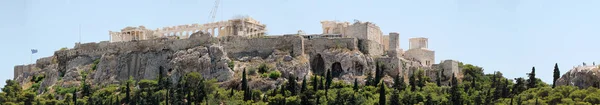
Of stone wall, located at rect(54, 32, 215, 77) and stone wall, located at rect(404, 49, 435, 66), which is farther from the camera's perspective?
stone wall, located at rect(404, 49, 435, 66)

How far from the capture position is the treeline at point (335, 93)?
122562 mm

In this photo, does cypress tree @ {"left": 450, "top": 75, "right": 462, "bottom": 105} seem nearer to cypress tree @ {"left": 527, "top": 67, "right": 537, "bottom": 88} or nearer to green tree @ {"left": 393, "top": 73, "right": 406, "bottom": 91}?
green tree @ {"left": 393, "top": 73, "right": 406, "bottom": 91}

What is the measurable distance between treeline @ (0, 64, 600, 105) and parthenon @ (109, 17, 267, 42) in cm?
1006

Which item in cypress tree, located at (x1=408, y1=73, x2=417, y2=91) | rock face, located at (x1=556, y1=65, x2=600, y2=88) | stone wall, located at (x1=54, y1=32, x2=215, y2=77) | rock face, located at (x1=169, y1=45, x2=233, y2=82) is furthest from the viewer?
stone wall, located at (x1=54, y1=32, x2=215, y2=77)

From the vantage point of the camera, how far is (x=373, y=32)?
138 m

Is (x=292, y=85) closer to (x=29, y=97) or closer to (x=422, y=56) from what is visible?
(x=422, y=56)

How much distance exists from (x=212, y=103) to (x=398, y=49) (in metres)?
23.0

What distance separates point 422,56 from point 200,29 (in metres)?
23.2

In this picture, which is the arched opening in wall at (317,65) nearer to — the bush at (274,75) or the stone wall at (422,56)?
the bush at (274,75)

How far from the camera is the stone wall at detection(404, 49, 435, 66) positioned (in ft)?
459

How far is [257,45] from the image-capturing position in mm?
137625

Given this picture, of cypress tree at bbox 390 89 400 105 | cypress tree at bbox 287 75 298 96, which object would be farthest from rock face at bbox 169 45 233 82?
cypress tree at bbox 390 89 400 105

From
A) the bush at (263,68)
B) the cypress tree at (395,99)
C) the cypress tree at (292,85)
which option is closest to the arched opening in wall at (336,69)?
the bush at (263,68)

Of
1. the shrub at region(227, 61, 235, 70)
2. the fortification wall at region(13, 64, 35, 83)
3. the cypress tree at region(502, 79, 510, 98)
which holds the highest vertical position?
the shrub at region(227, 61, 235, 70)
